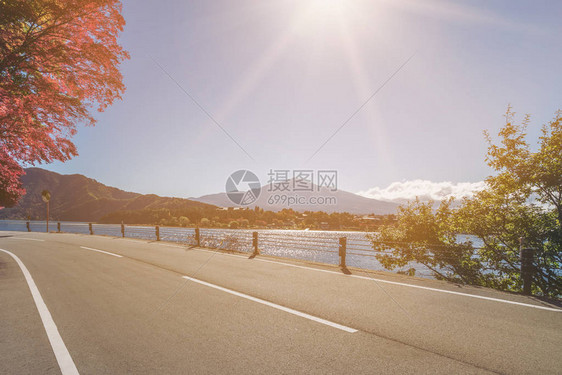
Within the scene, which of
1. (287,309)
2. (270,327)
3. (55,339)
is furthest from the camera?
(287,309)

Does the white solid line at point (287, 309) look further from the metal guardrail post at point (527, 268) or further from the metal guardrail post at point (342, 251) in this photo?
the metal guardrail post at point (527, 268)

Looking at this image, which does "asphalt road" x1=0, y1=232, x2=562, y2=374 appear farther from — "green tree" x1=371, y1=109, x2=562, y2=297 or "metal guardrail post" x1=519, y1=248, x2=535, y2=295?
"green tree" x1=371, y1=109, x2=562, y2=297

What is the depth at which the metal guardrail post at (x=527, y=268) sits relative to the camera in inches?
259

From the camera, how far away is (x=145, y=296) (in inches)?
244

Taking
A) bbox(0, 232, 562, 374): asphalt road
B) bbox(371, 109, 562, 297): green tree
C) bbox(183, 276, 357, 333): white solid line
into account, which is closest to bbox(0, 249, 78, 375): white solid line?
bbox(0, 232, 562, 374): asphalt road

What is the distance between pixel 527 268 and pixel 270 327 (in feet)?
22.2

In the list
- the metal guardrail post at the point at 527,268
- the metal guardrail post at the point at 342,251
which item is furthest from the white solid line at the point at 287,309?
the metal guardrail post at the point at 527,268

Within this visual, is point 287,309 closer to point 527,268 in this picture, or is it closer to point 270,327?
point 270,327

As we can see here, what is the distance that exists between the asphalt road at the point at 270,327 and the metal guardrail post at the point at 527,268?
0.62m

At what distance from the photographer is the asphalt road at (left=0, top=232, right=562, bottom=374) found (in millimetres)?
3320

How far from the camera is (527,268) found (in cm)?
679

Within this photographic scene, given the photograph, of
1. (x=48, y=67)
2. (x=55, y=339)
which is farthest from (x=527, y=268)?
(x=48, y=67)

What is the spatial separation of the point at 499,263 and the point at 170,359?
1162 centimetres

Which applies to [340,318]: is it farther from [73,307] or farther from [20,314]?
[20,314]
